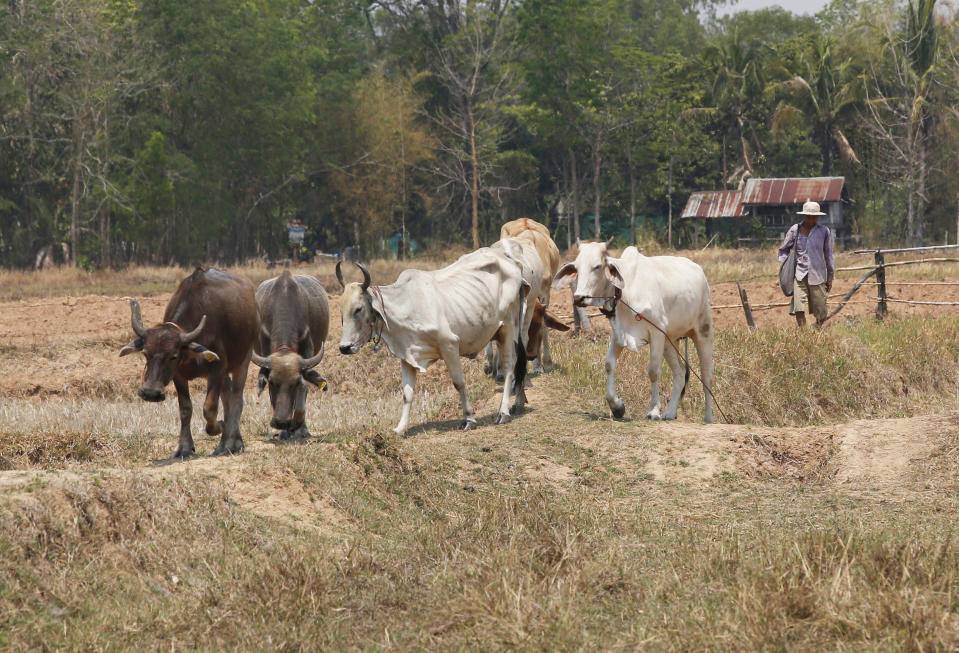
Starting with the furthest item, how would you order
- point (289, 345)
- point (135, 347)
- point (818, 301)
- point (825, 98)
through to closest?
point (825, 98)
point (818, 301)
point (289, 345)
point (135, 347)

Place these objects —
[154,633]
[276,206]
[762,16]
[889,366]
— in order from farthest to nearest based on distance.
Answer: [762,16] → [276,206] → [889,366] → [154,633]

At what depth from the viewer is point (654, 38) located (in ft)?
201

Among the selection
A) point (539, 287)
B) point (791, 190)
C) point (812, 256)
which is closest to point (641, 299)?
point (539, 287)

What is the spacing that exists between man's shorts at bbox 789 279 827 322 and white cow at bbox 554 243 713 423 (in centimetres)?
333

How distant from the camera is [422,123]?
154 ft

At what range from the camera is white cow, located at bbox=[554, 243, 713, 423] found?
10070 mm

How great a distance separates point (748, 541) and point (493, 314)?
16.4ft

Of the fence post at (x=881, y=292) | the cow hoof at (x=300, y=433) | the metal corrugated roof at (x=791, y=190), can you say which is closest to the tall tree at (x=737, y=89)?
the metal corrugated roof at (x=791, y=190)

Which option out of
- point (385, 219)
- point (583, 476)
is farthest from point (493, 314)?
point (385, 219)

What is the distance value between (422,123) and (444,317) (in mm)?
37284

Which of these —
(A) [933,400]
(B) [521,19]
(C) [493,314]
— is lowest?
(A) [933,400]

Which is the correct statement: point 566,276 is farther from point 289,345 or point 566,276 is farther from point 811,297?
point 811,297

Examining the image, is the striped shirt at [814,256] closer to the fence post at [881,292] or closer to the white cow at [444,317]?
the white cow at [444,317]

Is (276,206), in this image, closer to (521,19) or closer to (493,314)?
(521,19)
